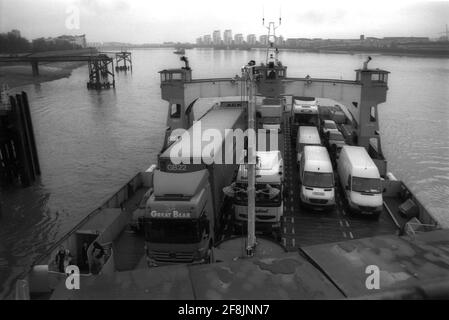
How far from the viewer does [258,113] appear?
24.4 meters

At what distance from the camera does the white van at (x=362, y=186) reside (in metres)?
17.0

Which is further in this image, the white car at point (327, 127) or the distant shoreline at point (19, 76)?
the distant shoreline at point (19, 76)

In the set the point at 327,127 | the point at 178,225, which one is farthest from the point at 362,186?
the point at 327,127

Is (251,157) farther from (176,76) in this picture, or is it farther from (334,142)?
(176,76)

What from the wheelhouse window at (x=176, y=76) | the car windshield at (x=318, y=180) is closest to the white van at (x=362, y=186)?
the car windshield at (x=318, y=180)

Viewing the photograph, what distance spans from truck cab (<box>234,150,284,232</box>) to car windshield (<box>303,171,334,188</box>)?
2114 millimetres

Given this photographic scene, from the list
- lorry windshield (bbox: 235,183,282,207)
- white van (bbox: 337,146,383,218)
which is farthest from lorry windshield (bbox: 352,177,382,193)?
lorry windshield (bbox: 235,183,282,207)

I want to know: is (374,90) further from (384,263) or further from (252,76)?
(384,263)

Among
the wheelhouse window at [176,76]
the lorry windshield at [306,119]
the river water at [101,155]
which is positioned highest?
the wheelhouse window at [176,76]

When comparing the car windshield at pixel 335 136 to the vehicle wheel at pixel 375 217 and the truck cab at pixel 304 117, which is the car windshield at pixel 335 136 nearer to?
the truck cab at pixel 304 117

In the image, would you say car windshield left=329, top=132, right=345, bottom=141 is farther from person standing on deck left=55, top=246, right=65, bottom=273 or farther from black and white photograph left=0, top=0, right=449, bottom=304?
person standing on deck left=55, top=246, right=65, bottom=273

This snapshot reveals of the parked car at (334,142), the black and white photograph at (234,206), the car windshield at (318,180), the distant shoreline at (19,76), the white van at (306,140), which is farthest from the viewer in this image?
the distant shoreline at (19,76)

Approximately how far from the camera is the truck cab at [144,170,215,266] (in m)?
12.2
